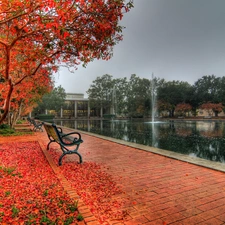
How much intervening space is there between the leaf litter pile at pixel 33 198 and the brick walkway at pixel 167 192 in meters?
0.31

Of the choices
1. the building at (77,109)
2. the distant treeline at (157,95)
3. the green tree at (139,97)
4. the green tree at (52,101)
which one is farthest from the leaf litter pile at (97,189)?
the building at (77,109)

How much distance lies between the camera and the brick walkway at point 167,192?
206 cm

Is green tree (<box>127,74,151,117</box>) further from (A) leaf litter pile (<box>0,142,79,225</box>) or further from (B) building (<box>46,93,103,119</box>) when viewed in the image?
(A) leaf litter pile (<box>0,142,79,225</box>)

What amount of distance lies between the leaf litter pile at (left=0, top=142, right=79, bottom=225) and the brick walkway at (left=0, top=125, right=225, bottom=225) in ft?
1.01

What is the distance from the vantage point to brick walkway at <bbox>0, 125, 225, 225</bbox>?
2061 mm

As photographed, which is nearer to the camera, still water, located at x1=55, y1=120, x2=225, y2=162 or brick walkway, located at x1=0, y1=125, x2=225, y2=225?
brick walkway, located at x1=0, y1=125, x2=225, y2=225

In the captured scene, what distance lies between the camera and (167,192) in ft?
8.98

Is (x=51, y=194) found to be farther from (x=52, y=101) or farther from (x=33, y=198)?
(x=52, y=101)

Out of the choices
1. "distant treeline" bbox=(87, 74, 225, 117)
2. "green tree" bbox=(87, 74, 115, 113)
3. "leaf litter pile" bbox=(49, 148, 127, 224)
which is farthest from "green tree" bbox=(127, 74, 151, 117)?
"leaf litter pile" bbox=(49, 148, 127, 224)

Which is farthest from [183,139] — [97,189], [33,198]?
[33,198]

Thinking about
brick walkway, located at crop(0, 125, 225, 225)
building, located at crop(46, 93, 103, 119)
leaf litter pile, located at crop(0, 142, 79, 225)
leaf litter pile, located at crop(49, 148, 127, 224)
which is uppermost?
building, located at crop(46, 93, 103, 119)

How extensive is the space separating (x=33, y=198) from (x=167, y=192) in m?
1.93

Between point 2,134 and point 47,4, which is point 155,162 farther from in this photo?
point 2,134

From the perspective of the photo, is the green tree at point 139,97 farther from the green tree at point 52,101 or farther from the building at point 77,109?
the green tree at point 52,101
